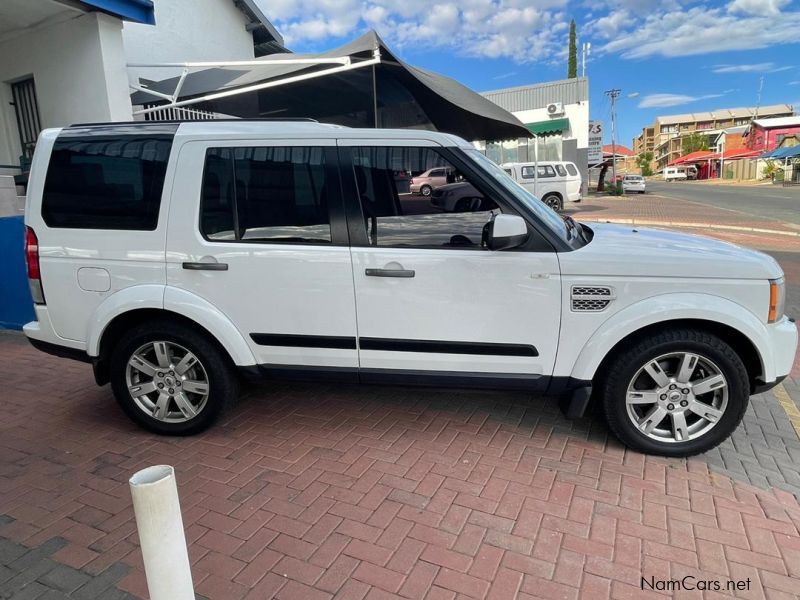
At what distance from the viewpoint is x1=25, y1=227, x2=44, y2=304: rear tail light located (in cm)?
357

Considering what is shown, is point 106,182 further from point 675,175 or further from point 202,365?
point 675,175

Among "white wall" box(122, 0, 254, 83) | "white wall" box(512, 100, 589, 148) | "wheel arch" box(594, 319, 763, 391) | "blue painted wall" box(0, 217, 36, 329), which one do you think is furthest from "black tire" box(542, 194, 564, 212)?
"wheel arch" box(594, 319, 763, 391)

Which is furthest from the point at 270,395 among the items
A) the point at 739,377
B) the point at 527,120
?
the point at 527,120

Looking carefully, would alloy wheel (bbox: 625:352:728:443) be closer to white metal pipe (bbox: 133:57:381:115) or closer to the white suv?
the white suv

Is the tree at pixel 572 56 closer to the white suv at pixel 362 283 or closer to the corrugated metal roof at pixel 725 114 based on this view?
the white suv at pixel 362 283

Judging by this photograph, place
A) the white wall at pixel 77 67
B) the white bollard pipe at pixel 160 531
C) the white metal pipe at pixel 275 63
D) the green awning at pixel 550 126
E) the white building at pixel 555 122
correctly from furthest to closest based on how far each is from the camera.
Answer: the white building at pixel 555 122 → the green awning at pixel 550 126 → the white wall at pixel 77 67 → the white metal pipe at pixel 275 63 → the white bollard pipe at pixel 160 531

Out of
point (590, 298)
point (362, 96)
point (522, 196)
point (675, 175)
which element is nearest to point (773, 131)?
point (675, 175)

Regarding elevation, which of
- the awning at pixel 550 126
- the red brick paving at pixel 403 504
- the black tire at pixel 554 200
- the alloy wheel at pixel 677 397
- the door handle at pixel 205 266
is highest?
the awning at pixel 550 126

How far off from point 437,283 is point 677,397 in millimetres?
1583

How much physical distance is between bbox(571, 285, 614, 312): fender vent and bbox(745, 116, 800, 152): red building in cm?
8923

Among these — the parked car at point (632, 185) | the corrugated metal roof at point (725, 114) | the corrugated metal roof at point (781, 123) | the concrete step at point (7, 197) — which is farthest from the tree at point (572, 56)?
Result: the corrugated metal roof at point (725, 114)

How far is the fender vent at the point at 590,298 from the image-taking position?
3109 mm

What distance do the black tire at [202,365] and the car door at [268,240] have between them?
0.28 metres

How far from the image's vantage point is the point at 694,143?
10606 centimetres
